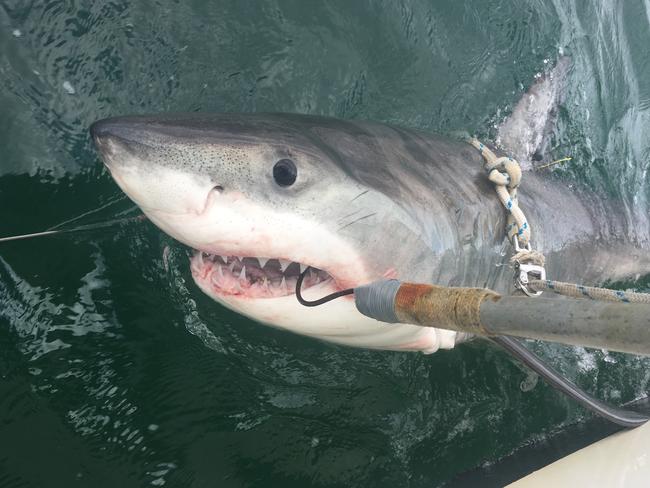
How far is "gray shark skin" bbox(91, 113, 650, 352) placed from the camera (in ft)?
4.65

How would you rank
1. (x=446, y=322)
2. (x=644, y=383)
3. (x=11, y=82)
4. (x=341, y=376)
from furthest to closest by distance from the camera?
(x=644, y=383) < (x=341, y=376) < (x=11, y=82) < (x=446, y=322)

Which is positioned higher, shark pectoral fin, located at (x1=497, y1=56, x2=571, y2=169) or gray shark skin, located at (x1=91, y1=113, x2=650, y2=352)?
shark pectoral fin, located at (x1=497, y1=56, x2=571, y2=169)

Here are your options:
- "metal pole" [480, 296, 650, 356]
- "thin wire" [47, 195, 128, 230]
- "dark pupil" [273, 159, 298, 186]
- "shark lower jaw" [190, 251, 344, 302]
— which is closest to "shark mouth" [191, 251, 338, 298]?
"shark lower jaw" [190, 251, 344, 302]

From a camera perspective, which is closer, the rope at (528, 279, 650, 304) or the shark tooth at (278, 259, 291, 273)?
the rope at (528, 279, 650, 304)

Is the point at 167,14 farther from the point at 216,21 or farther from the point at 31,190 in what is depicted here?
the point at 31,190

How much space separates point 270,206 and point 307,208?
4.5 inches

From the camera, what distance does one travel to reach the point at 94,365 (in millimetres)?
2352

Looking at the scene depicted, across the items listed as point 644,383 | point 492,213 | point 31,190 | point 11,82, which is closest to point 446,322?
point 492,213

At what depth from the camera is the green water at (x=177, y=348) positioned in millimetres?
2295

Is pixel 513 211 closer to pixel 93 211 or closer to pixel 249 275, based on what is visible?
pixel 249 275

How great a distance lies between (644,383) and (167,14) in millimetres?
3321

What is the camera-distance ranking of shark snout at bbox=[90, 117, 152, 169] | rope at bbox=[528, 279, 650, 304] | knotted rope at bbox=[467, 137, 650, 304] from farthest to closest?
knotted rope at bbox=[467, 137, 650, 304] → shark snout at bbox=[90, 117, 152, 169] → rope at bbox=[528, 279, 650, 304]

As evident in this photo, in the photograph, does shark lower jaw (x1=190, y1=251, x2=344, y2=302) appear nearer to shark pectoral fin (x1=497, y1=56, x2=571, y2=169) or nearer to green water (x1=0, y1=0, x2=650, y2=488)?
green water (x1=0, y1=0, x2=650, y2=488)

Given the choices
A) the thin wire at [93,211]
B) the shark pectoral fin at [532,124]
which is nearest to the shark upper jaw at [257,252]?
the thin wire at [93,211]
